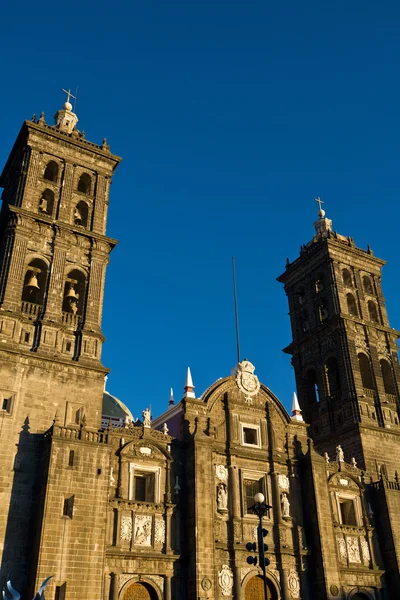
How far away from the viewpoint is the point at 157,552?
30547 millimetres

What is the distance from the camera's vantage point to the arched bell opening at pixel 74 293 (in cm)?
3650

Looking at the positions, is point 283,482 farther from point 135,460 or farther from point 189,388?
point 135,460

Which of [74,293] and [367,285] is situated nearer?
[74,293]

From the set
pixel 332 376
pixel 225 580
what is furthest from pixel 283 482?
pixel 332 376

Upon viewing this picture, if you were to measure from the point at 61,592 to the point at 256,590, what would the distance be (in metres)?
11.4

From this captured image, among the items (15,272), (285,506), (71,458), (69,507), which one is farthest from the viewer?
(285,506)

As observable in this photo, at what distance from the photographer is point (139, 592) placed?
2967 centimetres

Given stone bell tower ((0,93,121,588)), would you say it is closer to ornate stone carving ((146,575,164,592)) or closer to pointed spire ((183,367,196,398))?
pointed spire ((183,367,196,398))

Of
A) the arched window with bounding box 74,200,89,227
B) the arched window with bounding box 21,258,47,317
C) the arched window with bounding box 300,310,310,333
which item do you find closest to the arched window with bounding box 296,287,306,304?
the arched window with bounding box 300,310,310,333

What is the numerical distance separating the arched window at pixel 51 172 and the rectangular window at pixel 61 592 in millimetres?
24166

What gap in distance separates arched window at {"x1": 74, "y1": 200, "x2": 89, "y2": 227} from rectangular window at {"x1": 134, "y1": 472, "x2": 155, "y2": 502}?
16.3 metres

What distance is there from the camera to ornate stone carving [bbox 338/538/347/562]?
3591cm

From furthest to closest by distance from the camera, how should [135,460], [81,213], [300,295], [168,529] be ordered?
[300,295] → [81,213] → [135,460] → [168,529]

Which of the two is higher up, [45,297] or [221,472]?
[45,297]
